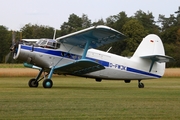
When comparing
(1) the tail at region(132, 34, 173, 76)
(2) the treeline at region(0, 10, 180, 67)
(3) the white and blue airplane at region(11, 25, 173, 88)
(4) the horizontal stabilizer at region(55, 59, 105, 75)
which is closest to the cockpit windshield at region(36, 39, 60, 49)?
(3) the white and blue airplane at region(11, 25, 173, 88)

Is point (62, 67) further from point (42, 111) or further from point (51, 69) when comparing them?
point (42, 111)

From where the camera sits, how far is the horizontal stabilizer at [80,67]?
754 inches

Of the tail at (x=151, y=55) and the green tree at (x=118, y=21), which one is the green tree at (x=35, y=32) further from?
the tail at (x=151, y=55)

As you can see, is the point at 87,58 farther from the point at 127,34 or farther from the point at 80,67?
the point at 127,34

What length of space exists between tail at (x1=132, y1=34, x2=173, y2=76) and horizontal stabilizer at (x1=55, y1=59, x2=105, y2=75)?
3.54 metres

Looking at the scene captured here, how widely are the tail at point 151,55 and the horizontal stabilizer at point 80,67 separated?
3.54 metres

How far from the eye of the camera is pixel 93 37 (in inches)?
785

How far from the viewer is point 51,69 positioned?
20172 mm

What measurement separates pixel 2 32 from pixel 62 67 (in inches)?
1991

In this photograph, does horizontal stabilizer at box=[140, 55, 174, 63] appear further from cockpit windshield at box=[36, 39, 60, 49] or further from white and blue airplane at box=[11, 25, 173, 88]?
cockpit windshield at box=[36, 39, 60, 49]

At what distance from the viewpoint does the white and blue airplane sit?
1934 cm

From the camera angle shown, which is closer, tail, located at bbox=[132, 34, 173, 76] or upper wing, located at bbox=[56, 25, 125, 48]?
upper wing, located at bbox=[56, 25, 125, 48]

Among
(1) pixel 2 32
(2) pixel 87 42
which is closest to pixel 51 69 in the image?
(2) pixel 87 42

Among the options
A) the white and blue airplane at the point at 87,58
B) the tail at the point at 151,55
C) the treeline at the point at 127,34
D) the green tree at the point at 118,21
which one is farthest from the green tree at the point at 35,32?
the white and blue airplane at the point at 87,58
